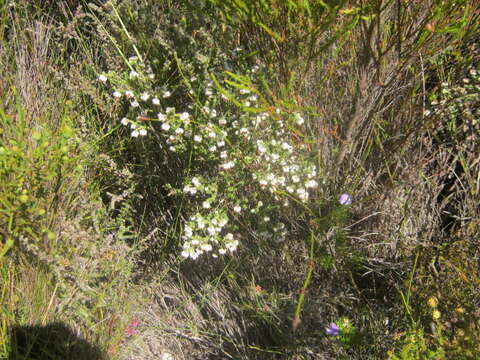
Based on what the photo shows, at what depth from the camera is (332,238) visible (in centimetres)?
205

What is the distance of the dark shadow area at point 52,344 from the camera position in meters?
1.99

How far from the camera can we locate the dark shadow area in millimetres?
1985

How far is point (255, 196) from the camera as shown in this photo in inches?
80.8

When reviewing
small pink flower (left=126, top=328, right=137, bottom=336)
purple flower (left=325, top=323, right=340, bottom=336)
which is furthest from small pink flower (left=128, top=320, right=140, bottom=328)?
purple flower (left=325, top=323, right=340, bottom=336)

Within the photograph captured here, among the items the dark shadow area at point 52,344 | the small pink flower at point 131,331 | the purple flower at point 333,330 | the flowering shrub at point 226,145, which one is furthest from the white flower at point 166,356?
the purple flower at point 333,330

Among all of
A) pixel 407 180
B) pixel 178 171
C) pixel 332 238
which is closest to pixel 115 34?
pixel 178 171

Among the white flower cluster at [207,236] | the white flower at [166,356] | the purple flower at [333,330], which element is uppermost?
the white flower cluster at [207,236]

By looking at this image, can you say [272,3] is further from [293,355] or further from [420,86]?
[293,355]

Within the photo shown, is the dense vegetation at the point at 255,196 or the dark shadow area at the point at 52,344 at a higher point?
the dense vegetation at the point at 255,196

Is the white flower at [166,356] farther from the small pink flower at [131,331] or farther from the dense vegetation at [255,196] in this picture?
the small pink flower at [131,331]

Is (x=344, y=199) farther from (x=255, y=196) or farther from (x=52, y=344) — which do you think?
(x=52, y=344)

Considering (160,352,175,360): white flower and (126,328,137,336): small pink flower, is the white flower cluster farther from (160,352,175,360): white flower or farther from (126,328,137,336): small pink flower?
(160,352,175,360): white flower

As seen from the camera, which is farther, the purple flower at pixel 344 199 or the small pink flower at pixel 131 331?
the small pink flower at pixel 131 331

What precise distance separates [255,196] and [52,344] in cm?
132
